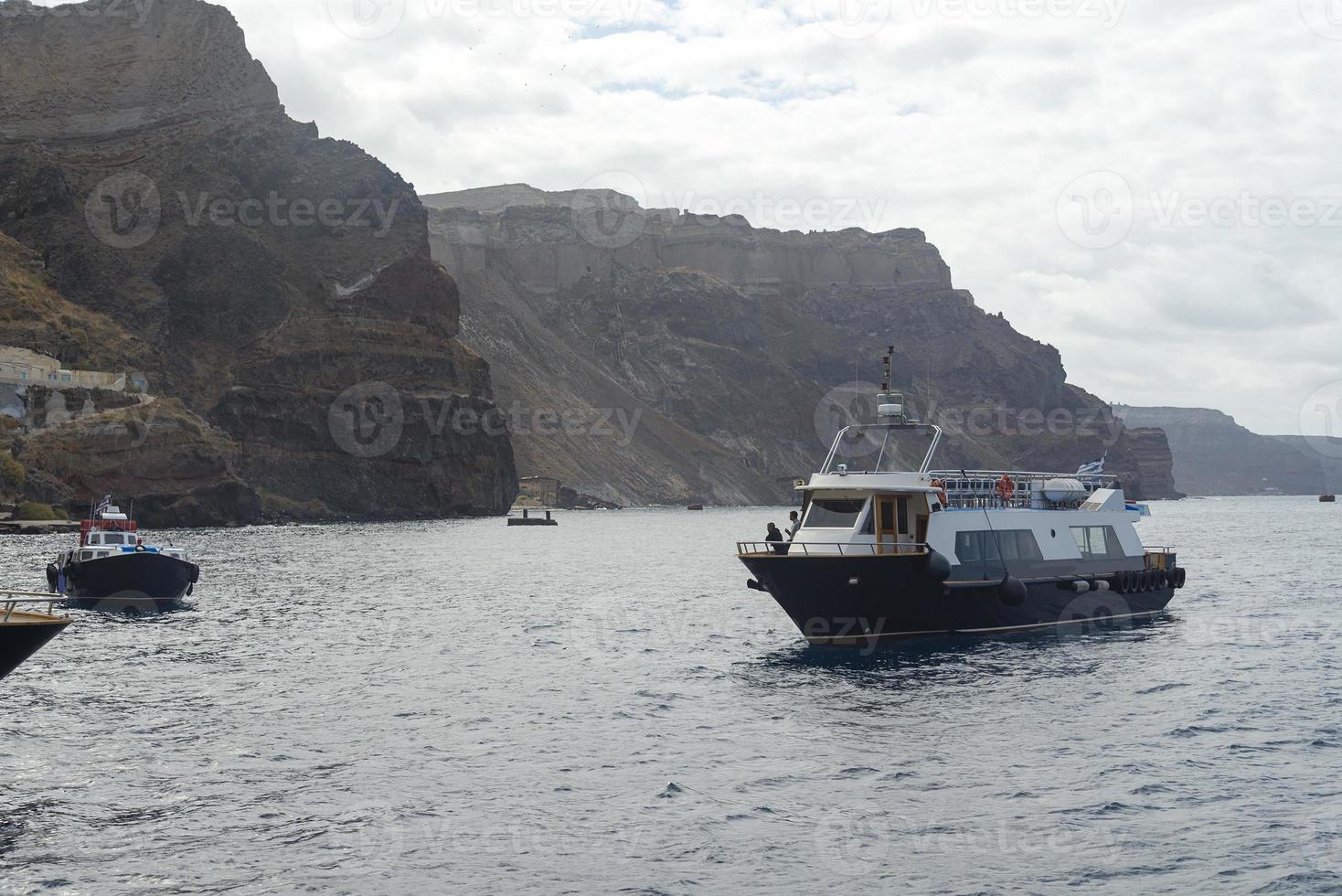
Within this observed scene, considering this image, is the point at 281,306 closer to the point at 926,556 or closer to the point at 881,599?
the point at 881,599

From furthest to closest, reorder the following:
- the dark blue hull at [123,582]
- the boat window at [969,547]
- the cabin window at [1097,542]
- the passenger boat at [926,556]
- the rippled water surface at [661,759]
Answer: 1. the dark blue hull at [123,582]
2. the cabin window at [1097,542]
3. the boat window at [969,547]
4. the passenger boat at [926,556]
5. the rippled water surface at [661,759]

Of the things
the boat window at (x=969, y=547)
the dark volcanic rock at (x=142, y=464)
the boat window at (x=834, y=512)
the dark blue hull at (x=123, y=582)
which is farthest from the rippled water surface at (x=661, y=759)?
the dark volcanic rock at (x=142, y=464)

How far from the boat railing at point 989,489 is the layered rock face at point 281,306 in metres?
128

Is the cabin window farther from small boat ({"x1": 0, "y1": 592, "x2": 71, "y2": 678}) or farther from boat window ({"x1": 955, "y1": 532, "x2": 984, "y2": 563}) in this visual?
small boat ({"x1": 0, "y1": 592, "x2": 71, "y2": 678})

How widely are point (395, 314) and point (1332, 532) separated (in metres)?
131

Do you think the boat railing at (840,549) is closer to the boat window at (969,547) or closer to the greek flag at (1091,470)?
the boat window at (969,547)

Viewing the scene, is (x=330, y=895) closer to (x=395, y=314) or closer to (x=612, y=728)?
(x=612, y=728)

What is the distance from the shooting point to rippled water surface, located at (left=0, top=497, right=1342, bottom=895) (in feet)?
66.1

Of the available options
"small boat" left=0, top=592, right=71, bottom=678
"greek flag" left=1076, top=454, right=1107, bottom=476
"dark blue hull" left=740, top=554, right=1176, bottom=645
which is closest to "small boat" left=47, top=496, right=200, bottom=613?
"dark blue hull" left=740, top=554, right=1176, bottom=645

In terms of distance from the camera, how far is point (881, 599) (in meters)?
39.9

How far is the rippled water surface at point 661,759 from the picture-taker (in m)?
20.2

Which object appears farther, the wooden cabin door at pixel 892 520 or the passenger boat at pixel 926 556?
the wooden cabin door at pixel 892 520

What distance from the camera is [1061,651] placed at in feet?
137

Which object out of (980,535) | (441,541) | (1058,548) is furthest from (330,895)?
(441,541)
